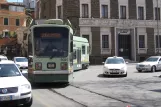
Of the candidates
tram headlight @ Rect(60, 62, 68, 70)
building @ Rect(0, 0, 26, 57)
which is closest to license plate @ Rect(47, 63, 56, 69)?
tram headlight @ Rect(60, 62, 68, 70)

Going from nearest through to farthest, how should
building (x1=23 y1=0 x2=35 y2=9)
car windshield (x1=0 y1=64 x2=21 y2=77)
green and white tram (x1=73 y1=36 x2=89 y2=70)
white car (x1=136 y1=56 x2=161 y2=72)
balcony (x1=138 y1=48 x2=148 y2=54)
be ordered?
car windshield (x1=0 y1=64 x2=21 y2=77) → white car (x1=136 y1=56 x2=161 y2=72) → green and white tram (x1=73 y1=36 x2=89 y2=70) → balcony (x1=138 y1=48 x2=148 y2=54) → building (x1=23 y1=0 x2=35 y2=9)

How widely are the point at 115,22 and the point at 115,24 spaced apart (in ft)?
1.08

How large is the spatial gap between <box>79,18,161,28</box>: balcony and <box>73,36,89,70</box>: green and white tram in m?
12.4

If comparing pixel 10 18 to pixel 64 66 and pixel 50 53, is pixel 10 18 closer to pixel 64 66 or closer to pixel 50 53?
pixel 50 53

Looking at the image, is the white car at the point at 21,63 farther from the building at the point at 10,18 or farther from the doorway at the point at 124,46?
the building at the point at 10,18

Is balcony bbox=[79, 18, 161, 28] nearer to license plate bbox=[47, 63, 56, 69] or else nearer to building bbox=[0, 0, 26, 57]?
license plate bbox=[47, 63, 56, 69]

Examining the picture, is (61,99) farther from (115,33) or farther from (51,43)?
(115,33)

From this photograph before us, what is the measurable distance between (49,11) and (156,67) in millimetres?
27822

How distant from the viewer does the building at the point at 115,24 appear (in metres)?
48.7

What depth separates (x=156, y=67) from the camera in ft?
102

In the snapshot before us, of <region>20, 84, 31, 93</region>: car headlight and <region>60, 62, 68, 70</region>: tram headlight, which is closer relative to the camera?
<region>20, 84, 31, 93</region>: car headlight

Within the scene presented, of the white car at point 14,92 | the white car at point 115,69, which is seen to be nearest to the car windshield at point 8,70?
the white car at point 14,92

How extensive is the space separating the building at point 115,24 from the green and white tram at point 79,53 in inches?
482

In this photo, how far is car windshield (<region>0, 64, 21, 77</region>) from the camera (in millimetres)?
11991
